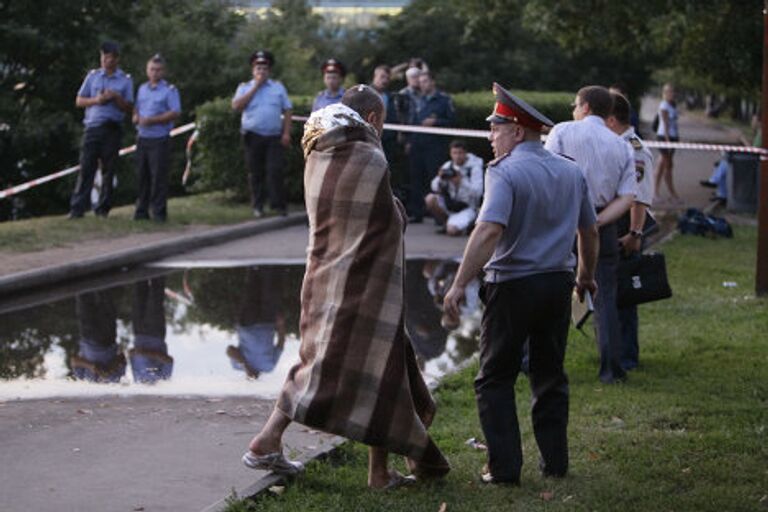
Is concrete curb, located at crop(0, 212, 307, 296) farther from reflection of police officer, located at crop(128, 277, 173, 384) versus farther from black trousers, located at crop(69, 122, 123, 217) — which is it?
black trousers, located at crop(69, 122, 123, 217)

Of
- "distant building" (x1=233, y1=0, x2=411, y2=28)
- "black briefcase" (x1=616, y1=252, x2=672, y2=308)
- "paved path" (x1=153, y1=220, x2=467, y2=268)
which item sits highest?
"distant building" (x1=233, y1=0, x2=411, y2=28)

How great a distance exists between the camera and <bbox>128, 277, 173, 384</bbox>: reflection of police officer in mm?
10072

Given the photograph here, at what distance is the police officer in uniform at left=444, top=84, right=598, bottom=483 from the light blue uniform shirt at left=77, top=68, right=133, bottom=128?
37.1 ft

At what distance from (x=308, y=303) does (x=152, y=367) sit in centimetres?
383

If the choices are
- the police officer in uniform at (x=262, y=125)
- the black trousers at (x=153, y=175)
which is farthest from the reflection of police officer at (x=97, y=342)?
the police officer in uniform at (x=262, y=125)

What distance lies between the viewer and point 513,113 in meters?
6.82

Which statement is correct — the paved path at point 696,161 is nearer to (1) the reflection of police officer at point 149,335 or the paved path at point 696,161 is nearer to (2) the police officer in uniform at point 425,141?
(2) the police officer in uniform at point 425,141

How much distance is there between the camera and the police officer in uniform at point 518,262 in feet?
22.3

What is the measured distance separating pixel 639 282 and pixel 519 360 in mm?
2797

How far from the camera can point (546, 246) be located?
684 centimetres

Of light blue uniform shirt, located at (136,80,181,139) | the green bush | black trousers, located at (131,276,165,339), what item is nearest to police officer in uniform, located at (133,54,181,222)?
light blue uniform shirt, located at (136,80,181,139)

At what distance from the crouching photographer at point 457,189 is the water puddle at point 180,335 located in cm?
338

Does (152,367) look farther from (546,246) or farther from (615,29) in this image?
(615,29)

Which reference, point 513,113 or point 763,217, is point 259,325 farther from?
point 513,113
